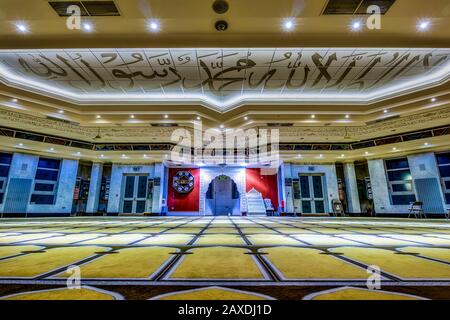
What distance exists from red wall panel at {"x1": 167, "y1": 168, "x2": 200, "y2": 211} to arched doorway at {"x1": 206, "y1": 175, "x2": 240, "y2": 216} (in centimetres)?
89

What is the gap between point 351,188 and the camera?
12.4 meters

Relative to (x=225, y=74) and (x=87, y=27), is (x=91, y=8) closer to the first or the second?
(x=87, y=27)

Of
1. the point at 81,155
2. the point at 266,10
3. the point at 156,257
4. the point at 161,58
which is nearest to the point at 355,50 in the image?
the point at 266,10

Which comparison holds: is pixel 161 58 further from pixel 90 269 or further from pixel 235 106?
pixel 90 269

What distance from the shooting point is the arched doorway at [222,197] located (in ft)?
44.4

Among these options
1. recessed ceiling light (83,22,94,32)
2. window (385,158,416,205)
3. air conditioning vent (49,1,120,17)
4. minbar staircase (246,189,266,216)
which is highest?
air conditioning vent (49,1,120,17)

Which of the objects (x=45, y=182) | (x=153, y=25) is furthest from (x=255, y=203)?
(x=45, y=182)

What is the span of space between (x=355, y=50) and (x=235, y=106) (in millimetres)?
3469

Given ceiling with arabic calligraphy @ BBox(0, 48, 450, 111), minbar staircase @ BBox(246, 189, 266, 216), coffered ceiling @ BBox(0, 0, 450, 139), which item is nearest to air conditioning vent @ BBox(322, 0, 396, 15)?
coffered ceiling @ BBox(0, 0, 450, 139)

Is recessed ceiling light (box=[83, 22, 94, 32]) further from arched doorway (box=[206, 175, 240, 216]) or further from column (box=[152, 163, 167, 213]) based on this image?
arched doorway (box=[206, 175, 240, 216])

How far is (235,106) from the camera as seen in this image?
6945mm

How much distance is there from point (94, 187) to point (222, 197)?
25.1 feet

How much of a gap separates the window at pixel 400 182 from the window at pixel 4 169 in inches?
741

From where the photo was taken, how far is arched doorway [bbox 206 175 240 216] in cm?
1354
